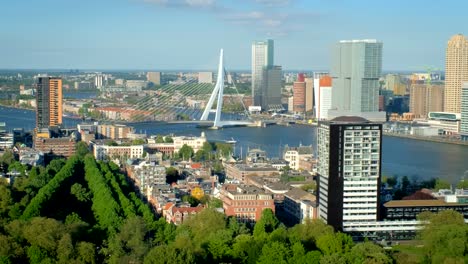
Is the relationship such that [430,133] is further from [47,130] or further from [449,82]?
[47,130]

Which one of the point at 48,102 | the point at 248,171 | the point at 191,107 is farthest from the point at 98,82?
the point at 248,171

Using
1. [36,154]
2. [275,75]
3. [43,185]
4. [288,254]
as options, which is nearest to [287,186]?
[43,185]

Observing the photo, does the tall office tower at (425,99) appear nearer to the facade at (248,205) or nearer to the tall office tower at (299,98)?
the tall office tower at (299,98)

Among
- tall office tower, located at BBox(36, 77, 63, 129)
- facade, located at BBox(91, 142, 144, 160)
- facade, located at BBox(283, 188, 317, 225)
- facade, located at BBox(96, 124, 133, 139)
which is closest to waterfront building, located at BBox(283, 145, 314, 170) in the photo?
facade, located at BBox(91, 142, 144, 160)

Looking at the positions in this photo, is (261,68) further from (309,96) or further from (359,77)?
(359,77)

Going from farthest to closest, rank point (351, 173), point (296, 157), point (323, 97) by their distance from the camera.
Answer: point (323, 97) → point (296, 157) → point (351, 173)

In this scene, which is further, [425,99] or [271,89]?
[271,89]

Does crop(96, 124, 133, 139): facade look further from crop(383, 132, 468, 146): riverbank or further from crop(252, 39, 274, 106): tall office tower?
crop(252, 39, 274, 106): tall office tower
